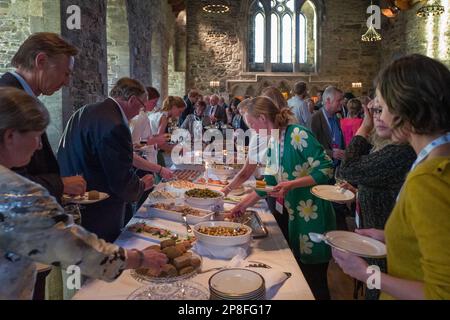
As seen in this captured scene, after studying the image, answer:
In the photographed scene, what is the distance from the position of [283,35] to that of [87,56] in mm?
11900

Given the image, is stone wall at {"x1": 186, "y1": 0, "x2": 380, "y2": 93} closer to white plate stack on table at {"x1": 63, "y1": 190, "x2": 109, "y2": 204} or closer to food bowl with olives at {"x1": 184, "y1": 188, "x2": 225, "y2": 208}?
food bowl with olives at {"x1": 184, "y1": 188, "x2": 225, "y2": 208}

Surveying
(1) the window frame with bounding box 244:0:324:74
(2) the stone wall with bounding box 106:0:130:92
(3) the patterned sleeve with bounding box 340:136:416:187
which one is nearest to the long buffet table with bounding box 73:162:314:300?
(3) the patterned sleeve with bounding box 340:136:416:187

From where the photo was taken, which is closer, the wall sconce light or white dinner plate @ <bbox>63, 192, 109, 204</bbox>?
white dinner plate @ <bbox>63, 192, 109, 204</bbox>

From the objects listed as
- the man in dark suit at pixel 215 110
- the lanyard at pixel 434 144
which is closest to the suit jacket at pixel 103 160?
the lanyard at pixel 434 144

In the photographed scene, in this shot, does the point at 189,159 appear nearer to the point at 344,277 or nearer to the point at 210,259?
the point at 344,277

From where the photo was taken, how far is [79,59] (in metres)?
4.50

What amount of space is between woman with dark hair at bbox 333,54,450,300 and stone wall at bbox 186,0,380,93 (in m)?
13.9

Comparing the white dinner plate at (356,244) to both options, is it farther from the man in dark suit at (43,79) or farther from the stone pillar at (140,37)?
the stone pillar at (140,37)

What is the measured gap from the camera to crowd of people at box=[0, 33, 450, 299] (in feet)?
2.90

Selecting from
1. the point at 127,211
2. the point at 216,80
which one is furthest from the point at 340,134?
the point at 216,80

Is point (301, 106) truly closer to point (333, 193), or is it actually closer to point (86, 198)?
point (333, 193)
